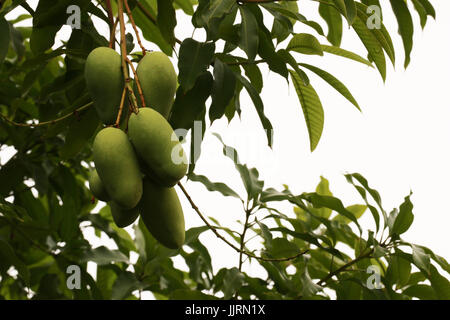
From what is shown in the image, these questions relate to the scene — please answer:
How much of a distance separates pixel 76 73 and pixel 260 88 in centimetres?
32

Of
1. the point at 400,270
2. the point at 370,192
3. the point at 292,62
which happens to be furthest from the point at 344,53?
the point at 400,270

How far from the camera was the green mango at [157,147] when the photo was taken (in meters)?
0.51

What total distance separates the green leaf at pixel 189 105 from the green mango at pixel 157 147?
6.3 inches

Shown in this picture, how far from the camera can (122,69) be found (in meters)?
0.58

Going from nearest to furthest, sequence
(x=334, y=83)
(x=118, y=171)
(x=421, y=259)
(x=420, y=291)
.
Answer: (x=118, y=171) → (x=334, y=83) → (x=421, y=259) → (x=420, y=291)

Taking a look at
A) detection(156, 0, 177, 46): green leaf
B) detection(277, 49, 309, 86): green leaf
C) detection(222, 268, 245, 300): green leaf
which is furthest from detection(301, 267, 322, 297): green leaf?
detection(156, 0, 177, 46): green leaf

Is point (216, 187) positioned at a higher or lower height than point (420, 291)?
higher

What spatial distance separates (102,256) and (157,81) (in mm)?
685

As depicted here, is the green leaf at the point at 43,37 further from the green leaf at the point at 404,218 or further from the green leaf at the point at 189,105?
the green leaf at the point at 404,218

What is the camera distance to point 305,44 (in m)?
0.87

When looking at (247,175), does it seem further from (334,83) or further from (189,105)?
(189,105)

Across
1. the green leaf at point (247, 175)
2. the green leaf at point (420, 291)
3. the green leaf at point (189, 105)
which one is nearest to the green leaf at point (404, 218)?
the green leaf at point (420, 291)
